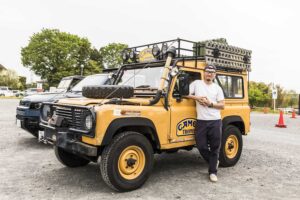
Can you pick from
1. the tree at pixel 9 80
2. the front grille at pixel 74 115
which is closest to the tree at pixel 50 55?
the tree at pixel 9 80

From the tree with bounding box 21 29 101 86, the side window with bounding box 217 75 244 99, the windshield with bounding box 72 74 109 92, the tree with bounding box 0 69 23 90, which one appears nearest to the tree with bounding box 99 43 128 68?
the tree with bounding box 21 29 101 86

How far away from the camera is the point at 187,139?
5.68 meters

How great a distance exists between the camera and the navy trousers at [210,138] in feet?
17.9

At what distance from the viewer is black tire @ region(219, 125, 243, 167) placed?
6.31 meters

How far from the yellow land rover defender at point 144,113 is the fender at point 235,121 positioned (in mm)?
22

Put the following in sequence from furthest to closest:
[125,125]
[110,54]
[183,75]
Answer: [110,54]
[183,75]
[125,125]

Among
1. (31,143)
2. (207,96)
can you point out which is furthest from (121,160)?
(31,143)

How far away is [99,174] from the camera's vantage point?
5758mm

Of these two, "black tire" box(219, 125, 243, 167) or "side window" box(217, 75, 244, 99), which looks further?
"side window" box(217, 75, 244, 99)

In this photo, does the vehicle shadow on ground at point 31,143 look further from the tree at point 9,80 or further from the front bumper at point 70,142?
the tree at point 9,80

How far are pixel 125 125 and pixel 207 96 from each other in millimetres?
1682

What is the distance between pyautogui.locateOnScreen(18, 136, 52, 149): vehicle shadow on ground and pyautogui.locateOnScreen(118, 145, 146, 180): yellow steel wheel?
13.6ft

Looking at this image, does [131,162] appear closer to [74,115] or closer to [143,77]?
[74,115]

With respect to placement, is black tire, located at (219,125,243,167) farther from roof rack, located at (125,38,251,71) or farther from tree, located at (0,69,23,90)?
tree, located at (0,69,23,90)
